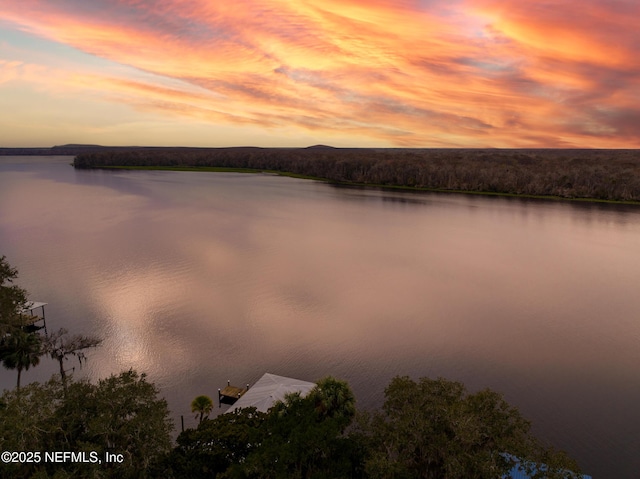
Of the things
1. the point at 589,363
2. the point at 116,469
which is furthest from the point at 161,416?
the point at 589,363

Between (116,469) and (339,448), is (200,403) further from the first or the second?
(339,448)

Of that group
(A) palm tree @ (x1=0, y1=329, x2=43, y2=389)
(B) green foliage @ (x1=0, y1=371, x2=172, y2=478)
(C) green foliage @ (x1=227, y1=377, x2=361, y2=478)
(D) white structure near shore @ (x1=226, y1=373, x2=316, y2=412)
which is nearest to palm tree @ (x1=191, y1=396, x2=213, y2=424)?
(D) white structure near shore @ (x1=226, y1=373, x2=316, y2=412)

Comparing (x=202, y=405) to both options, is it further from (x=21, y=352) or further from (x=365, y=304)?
(x=365, y=304)

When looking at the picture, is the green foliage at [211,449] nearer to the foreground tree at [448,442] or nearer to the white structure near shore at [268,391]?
the foreground tree at [448,442]

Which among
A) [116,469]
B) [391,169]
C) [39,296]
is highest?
[391,169]

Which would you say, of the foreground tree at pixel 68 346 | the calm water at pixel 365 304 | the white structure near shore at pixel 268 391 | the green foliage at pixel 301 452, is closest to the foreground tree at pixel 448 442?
the green foliage at pixel 301 452

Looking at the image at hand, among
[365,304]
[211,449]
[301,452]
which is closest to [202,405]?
[211,449]
